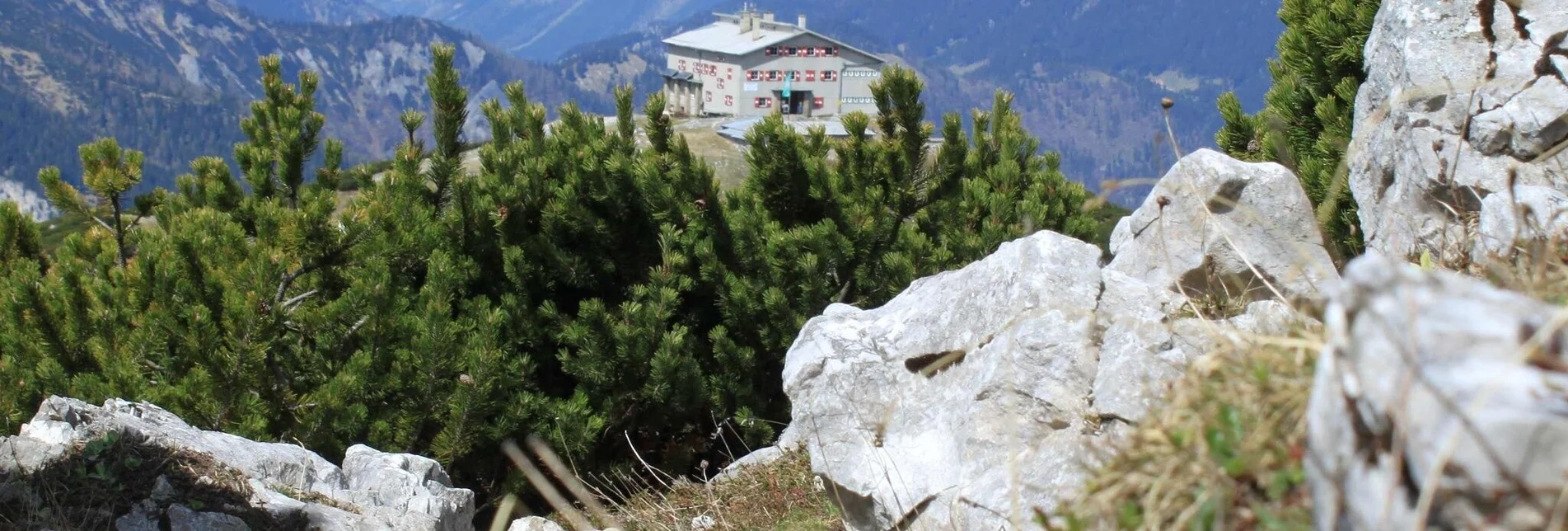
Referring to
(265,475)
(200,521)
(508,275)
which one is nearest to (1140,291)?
(200,521)

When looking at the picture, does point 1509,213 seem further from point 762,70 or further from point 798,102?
point 798,102

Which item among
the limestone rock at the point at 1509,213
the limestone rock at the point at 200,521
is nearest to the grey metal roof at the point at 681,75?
the limestone rock at the point at 200,521

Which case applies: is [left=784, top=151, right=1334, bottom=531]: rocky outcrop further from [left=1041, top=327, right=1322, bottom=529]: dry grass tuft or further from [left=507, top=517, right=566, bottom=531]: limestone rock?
[left=507, top=517, right=566, bottom=531]: limestone rock

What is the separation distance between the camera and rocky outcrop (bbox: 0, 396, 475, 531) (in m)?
5.17

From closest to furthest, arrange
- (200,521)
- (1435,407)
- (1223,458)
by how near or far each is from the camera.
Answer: (1435,407)
(1223,458)
(200,521)

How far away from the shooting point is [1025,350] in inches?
179

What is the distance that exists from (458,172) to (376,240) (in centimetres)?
122

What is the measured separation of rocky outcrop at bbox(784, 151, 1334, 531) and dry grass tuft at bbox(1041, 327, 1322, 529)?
165 cm

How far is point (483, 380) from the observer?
325 inches

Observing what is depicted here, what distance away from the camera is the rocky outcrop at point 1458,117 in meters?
4.86

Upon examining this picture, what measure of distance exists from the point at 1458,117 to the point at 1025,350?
7.70ft

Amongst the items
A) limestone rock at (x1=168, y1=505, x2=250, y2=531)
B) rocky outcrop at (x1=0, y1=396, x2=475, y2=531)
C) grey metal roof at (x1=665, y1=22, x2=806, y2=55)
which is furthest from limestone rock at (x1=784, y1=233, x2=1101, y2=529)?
grey metal roof at (x1=665, y1=22, x2=806, y2=55)

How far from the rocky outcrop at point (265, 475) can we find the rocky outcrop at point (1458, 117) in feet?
16.2

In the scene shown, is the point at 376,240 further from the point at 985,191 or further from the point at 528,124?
the point at 985,191
